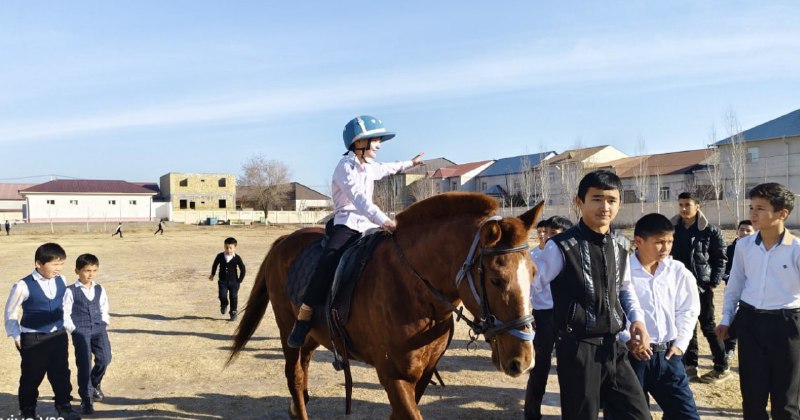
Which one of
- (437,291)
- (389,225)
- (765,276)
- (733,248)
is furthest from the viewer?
(733,248)

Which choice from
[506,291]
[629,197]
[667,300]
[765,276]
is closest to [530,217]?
[506,291]

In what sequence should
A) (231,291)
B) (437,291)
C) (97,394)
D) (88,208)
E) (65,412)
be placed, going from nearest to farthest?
(437,291), (65,412), (97,394), (231,291), (88,208)

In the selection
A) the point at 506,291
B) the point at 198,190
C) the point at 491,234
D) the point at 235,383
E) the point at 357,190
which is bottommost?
the point at 235,383

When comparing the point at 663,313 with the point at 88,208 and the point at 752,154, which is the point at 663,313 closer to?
the point at 752,154

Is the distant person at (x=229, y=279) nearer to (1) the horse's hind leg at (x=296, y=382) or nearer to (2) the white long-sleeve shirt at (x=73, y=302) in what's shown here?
(2) the white long-sleeve shirt at (x=73, y=302)

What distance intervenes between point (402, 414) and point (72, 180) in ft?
253

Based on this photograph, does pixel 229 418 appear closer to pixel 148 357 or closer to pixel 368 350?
pixel 368 350

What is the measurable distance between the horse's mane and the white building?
66888 mm

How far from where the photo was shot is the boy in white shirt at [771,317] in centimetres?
376

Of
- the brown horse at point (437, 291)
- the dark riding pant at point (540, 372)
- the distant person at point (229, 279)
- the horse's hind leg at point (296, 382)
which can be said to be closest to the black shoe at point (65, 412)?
the horse's hind leg at point (296, 382)

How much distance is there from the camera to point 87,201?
6425cm

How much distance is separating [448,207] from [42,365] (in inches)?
166

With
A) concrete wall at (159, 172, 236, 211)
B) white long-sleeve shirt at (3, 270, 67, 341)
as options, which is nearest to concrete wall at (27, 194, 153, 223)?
concrete wall at (159, 172, 236, 211)

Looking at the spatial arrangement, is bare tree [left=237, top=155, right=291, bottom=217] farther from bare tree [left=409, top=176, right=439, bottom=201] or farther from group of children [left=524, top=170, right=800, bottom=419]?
group of children [left=524, top=170, right=800, bottom=419]
